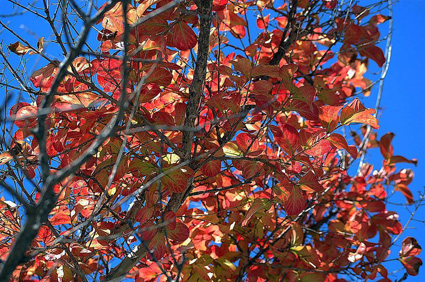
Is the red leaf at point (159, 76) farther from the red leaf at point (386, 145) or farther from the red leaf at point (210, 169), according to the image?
the red leaf at point (386, 145)

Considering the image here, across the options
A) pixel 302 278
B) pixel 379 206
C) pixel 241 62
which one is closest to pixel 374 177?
pixel 379 206

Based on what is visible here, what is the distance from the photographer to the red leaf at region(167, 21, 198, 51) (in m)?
1.37

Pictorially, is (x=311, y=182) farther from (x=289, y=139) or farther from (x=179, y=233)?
(x=179, y=233)

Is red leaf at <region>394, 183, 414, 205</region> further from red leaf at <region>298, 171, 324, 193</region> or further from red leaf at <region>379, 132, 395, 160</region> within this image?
red leaf at <region>298, 171, 324, 193</region>

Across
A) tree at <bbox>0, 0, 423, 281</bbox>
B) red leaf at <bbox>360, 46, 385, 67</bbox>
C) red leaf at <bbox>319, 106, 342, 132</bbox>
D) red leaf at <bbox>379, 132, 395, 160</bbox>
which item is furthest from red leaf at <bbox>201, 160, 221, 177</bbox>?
red leaf at <bbox>379, 132, 395, 160</bbox>

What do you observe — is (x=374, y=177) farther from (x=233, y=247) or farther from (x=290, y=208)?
(x=290, y=208)

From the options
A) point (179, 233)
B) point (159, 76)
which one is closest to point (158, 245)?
point (179, 233)

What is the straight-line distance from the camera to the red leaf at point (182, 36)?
1.37 metres

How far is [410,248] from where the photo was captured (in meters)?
2.18

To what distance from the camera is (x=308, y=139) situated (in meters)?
1.37

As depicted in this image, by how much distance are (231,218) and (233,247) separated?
14cm

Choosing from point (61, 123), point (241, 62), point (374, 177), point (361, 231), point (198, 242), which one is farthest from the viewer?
point (374, 177)

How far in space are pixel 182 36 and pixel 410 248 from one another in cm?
144

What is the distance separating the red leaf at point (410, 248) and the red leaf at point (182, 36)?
1.41m
